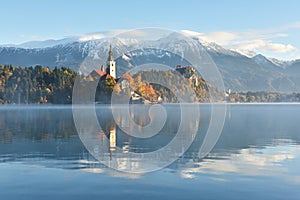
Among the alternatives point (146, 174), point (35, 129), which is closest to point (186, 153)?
point (146, 174)

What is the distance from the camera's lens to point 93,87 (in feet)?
582

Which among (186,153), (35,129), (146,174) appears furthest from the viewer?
(35,129)

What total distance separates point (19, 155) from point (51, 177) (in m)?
8.13

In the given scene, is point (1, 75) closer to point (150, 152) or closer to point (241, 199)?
point (150, 152)

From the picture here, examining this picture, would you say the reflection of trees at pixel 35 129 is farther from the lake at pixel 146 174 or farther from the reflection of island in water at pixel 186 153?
the lake at pixel 146 174

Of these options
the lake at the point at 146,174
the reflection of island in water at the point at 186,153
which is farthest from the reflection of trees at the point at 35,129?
the lake at the point at 146,174

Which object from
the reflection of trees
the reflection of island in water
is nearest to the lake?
the reflection of island in water

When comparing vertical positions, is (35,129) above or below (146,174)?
above

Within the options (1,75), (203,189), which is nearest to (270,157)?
(203,189)

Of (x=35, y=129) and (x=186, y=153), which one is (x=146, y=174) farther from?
(x=35, y=129)

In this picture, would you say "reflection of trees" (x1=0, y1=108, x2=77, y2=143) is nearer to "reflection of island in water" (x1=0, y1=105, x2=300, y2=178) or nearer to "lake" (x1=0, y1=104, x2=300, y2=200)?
"reflection of island in water" (x1=0, y1=105, x2=300, y2=178)

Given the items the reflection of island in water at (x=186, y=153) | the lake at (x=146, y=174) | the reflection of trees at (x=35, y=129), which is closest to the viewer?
the lake at (x=146, y=174)

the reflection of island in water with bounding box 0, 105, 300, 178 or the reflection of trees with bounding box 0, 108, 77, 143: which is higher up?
the reflection of trees with bounding box 0, 108, 77, 143

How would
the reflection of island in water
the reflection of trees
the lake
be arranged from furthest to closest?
the reflection of trees < the reflection of island in water < the lake
